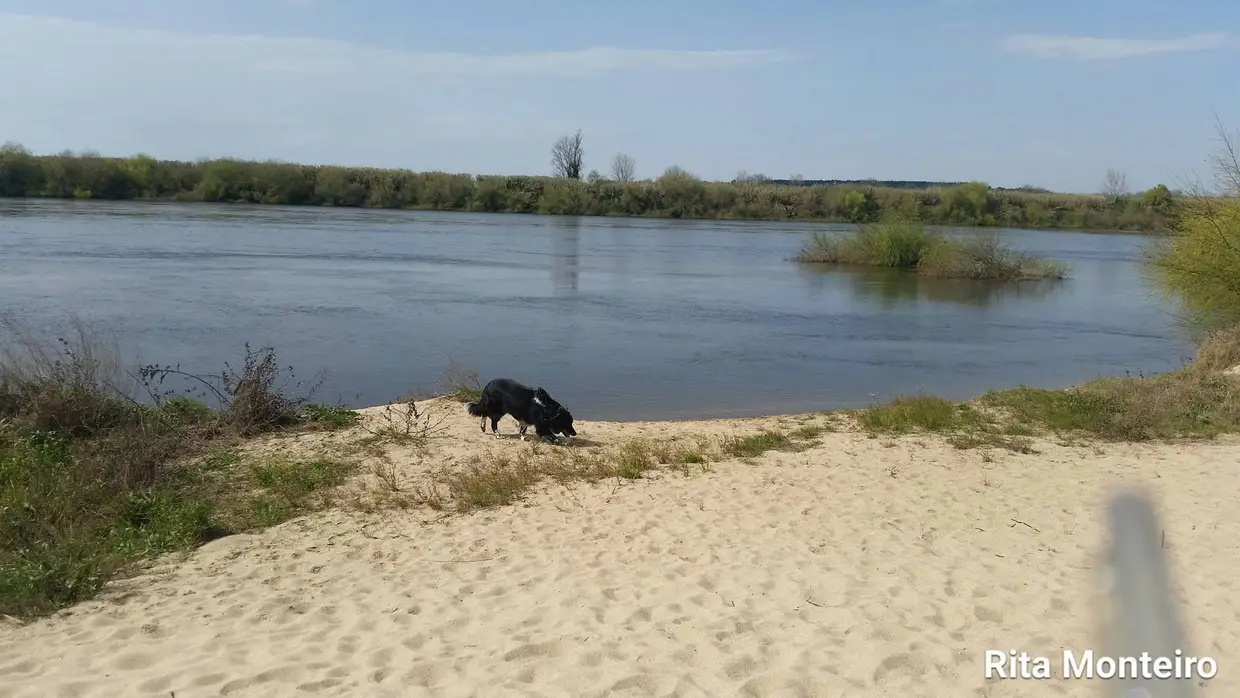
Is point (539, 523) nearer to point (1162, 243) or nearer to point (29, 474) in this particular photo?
point (29, 474)

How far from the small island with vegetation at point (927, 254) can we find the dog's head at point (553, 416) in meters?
28.3

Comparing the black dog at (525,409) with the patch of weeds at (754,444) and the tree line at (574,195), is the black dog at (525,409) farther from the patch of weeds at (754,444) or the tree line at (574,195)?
the tree line at (574,195)

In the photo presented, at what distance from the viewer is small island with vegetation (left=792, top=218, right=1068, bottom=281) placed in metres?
34.7

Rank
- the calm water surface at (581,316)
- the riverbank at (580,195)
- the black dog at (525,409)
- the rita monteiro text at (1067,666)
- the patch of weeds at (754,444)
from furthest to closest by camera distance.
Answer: the riverbank at (580,195) → the calm water surface at (581,316) → the black dog at (525,409) → the patch of weeds at (754,444) → the rita monteiro text at (1067,666)

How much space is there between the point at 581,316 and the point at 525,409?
1203 cm

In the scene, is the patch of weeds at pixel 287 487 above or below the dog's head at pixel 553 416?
below

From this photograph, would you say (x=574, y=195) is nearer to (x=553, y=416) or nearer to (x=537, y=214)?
(x=537, y=214)

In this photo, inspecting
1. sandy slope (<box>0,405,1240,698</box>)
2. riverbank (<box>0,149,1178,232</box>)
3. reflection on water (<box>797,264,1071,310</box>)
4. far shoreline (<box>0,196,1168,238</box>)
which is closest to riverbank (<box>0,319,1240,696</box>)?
sandy slope (<box>0,405,1240,698</box>)

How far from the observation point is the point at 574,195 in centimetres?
7125

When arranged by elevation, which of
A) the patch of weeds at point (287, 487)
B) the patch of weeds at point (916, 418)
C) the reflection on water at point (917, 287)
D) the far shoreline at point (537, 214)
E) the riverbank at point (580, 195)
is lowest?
the patch of weeds at point (287, 487)

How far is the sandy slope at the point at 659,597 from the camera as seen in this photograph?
4.40 meters

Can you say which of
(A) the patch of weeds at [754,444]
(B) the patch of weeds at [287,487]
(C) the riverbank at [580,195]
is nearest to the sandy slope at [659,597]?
(B) the patch of weeds at [287,487]

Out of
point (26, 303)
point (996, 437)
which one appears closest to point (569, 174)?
point (26, 303)

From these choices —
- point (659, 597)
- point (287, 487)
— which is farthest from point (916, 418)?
point (287, 487)
